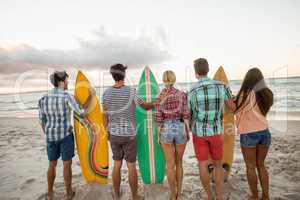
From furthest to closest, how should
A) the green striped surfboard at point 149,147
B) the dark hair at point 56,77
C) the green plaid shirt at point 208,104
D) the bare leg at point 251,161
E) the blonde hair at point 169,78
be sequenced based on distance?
the green striped surfboard at point 149,147 < the dark hair at point 56,77 < the blonde hair at point 169,78 < the bare leg at point 251,161 < the green plaid shirt at point 208,104

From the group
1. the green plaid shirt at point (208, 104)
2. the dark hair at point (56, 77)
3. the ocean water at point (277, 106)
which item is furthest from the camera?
the ocean water at point (277, 106)

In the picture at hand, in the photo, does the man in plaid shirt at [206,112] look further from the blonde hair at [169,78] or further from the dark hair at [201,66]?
the blonde hair at [169,78]

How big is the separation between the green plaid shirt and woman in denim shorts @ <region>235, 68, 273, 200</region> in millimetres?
225

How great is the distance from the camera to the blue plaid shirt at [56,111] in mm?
3238

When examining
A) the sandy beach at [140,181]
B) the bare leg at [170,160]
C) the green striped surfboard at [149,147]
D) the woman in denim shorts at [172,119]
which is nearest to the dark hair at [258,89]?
the woman in denim shorts at [172,119]

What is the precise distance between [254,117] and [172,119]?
98cm

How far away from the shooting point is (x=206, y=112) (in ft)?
9.71

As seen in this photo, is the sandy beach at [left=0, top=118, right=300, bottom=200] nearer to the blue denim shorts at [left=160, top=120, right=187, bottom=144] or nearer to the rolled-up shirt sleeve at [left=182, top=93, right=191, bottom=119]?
the blue denim shorts at [left=160, top=120, right=187, bottom=144]

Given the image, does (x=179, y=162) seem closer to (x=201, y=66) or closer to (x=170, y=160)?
(x=170, y=160)

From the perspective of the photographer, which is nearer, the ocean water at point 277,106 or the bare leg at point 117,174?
the bare leg at point 117,174

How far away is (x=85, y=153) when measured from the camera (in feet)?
13.4

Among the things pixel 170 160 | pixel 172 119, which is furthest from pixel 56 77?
pixel 170 160

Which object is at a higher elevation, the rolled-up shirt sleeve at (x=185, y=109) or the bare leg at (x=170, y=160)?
the rolled-up shirt sleeve at (x=185, y=109)

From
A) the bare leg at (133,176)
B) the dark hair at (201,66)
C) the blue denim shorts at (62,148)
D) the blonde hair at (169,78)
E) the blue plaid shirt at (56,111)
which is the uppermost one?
the dark hair at (201,66)
